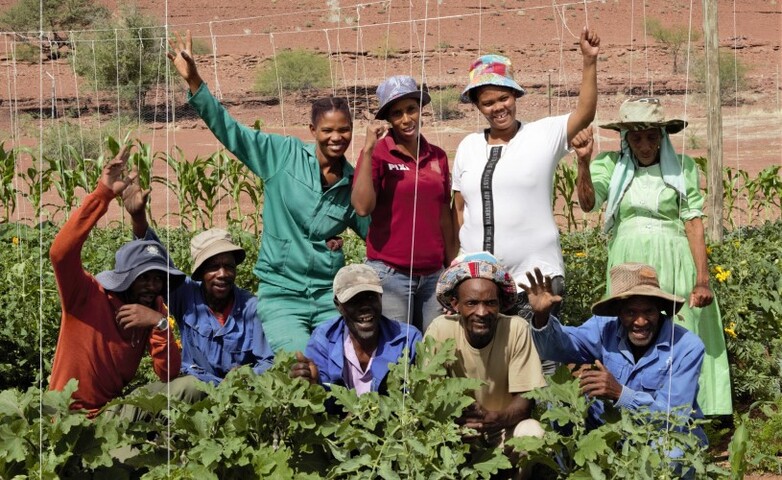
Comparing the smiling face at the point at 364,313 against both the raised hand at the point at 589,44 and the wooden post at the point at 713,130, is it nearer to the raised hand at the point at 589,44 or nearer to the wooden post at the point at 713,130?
the raised hand at the point at 589,44

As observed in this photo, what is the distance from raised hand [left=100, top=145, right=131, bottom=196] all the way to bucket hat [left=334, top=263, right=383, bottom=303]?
2.70ft

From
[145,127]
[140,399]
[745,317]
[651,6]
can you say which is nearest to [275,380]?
[140,399]

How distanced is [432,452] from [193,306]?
134 centimetres

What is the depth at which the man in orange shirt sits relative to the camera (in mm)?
3711

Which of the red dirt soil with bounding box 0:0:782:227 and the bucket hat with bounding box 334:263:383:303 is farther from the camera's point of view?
the red dirt soil with bounding box 0:0:782:227

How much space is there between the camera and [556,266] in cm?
397

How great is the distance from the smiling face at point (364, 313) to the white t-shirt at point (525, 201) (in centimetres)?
47

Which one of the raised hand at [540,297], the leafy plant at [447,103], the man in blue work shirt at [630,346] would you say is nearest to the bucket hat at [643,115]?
the man in blue work shirt at [630,346]

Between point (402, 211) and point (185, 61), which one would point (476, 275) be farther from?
point (185, 61)

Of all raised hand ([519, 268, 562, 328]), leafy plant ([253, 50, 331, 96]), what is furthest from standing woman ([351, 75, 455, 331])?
leafy plant ([253, 50, 331, 96])

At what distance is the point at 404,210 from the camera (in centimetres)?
411

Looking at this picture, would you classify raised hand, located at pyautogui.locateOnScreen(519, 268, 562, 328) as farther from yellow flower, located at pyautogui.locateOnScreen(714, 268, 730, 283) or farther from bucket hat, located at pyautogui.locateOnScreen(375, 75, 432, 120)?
yellow flower, located at pyautogui.locateOnScreen(714, 268, 730, 283)

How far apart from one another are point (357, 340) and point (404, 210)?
1.89 ft

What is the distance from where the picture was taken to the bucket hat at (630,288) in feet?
12.1
